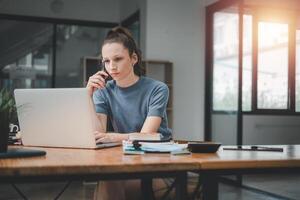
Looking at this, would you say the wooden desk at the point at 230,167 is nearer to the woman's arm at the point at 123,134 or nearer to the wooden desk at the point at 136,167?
the wooden desk at the point at 136,167

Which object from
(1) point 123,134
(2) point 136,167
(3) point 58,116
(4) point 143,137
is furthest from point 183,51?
(2) point 136,167

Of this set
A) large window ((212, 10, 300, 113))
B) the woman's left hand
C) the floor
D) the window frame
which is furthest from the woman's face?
the window frame

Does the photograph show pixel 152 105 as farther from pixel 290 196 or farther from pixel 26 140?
pixel 290 196

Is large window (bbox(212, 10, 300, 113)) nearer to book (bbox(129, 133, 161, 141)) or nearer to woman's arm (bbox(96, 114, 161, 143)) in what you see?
woman's arm (bbox(96, 114, 161, 143))

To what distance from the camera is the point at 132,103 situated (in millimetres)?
2068

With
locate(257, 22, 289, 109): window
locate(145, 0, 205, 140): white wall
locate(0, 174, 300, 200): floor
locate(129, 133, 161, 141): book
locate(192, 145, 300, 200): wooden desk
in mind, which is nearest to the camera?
locate(192, 145, 300, 200): wooden desk

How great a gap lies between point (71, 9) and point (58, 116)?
543 centimetres

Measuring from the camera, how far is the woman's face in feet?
6.50

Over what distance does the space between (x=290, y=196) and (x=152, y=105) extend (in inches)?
110

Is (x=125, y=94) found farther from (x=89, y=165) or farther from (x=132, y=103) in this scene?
(x=89, y=165)

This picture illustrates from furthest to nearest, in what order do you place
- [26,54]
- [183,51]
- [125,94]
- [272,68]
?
1. [26,54]
2. [183,51]
3. [272,68]
4. [125,94]

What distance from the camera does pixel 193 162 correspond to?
45.3 inches

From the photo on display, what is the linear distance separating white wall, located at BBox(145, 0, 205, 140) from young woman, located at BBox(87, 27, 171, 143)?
11.6 feet

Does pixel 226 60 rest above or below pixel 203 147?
above
